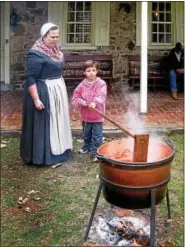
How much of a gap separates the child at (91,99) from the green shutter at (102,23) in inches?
184

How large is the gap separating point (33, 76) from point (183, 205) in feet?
7.22

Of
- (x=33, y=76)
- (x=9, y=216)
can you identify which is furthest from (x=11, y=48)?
(x=9, y=216)

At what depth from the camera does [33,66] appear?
4.84 metres

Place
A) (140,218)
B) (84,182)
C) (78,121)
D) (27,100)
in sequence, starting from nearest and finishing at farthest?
(140,218) < (84,182) < (27,100) < (78,121)

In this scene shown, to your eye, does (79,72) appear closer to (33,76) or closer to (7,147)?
(7,147)

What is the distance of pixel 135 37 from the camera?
9758 millimetres

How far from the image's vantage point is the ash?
3461 millimetres

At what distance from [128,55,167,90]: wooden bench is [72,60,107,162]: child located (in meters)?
4.44

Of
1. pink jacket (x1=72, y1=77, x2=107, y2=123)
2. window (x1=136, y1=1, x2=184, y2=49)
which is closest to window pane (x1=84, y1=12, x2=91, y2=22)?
window (x1=136, y1=1, x2=184, y2=49)

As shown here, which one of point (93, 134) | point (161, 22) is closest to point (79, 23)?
point (161, 22)

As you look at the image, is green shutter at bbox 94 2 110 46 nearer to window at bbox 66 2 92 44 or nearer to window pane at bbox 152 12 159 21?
window at bbox 66 2 92 44

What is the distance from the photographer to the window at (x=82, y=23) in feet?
31.4

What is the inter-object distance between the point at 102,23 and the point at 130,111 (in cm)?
285

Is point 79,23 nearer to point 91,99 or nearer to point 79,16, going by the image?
point 79,16
